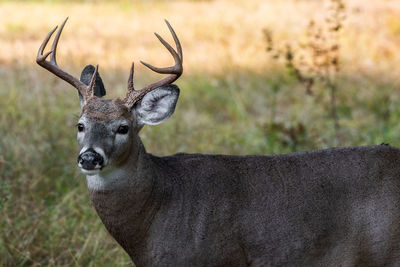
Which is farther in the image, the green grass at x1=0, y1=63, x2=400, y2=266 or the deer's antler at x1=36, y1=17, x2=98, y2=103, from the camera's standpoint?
the green grass at x1=0, y1=63, x2=400, y2=266

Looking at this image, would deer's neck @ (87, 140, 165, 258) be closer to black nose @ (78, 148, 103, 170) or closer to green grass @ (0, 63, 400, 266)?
black nose @ (78, 148, 103, 170)

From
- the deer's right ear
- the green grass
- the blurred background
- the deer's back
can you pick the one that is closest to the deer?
the deer's back

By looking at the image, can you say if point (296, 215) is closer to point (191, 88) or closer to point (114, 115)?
point (114, 115)

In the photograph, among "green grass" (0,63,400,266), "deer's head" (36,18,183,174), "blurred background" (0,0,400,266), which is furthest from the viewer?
"blurred background" (0,0,400,266)

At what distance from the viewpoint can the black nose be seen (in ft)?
11.8

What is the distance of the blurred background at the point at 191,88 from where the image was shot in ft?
16.6

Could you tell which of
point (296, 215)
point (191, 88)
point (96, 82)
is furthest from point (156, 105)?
point (191, 88)

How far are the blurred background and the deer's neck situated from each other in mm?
814

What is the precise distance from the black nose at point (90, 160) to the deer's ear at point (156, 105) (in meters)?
0.46

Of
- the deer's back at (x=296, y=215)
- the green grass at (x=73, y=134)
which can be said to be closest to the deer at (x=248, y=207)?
the deer's back at (x=296, y=215)

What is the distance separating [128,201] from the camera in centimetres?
387

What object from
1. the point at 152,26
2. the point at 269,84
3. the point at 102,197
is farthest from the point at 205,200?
the point at 152,26

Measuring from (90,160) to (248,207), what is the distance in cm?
83

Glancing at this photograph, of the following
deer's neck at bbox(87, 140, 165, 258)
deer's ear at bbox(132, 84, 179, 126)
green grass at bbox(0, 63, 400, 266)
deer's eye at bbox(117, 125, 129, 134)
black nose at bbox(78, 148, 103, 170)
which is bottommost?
green grass at bbox(0, 63, 400, 266)
